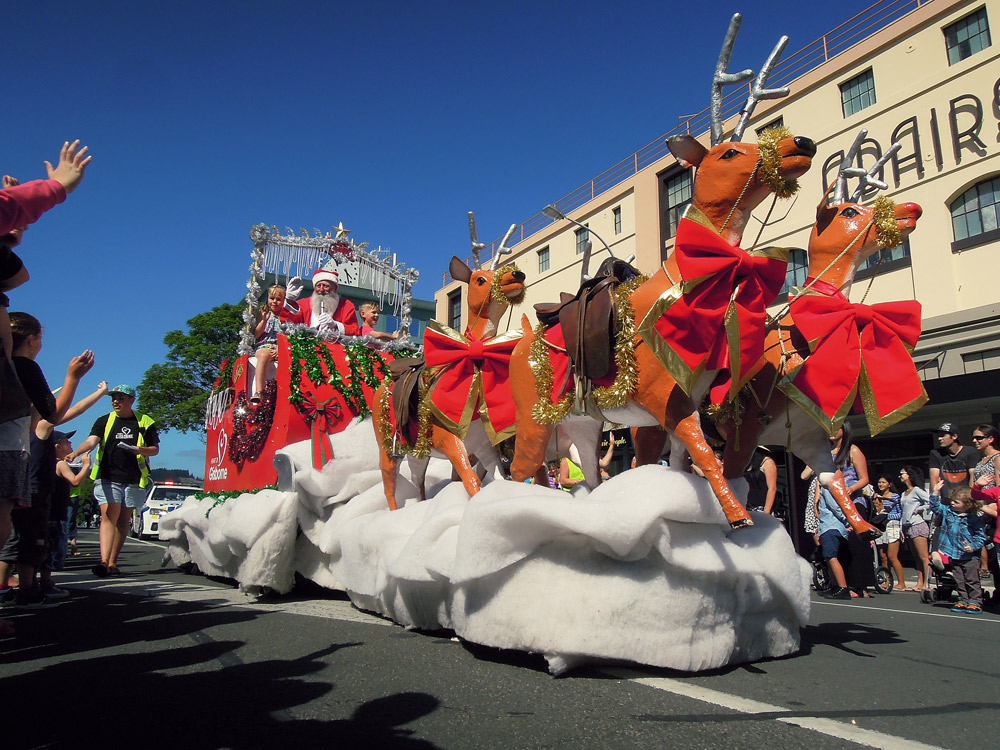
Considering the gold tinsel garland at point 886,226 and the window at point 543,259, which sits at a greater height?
the window at point 543,259

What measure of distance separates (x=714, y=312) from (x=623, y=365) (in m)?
0.52

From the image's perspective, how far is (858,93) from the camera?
12.9 metres

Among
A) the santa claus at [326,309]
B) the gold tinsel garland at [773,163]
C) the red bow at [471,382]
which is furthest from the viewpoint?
the santa claus at [326,309]

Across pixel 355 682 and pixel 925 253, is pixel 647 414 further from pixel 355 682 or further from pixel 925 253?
pixel 925 253

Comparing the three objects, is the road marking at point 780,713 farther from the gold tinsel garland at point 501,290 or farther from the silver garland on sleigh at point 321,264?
the silver garland on sleigh at point 321,264

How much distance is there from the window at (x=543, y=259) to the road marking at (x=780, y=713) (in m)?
17.7

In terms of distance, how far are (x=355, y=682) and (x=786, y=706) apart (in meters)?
1.57

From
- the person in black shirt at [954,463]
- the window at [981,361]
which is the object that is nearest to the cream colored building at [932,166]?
the window at [981,361]

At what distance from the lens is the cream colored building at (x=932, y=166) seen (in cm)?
1082

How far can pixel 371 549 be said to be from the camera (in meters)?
3.93

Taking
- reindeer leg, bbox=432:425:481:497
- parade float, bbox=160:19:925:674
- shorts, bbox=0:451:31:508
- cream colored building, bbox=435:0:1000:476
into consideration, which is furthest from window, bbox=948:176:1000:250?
shorts, bbox=0:451:31:508

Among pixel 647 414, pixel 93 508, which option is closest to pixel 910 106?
pixel 647 414

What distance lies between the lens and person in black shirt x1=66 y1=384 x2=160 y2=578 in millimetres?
6457

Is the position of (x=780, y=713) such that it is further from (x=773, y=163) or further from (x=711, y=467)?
(x=773, y=163)
